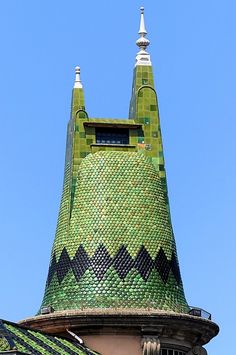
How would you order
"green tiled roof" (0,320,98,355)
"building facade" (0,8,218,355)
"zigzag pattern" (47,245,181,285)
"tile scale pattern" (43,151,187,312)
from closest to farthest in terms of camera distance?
"green tiled roof" (0,320,98,355)
"building facade" (0,8,218,355)
"tile scale pattern" (43,151,187,312)
"zigzag pattern" (47,245,181,285)

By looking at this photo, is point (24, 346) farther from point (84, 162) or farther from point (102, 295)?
point (84, 162)

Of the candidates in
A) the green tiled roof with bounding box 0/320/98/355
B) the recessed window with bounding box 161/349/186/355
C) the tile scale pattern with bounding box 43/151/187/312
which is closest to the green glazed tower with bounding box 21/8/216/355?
the tile scale pattern with bounding box 43/151/187/312

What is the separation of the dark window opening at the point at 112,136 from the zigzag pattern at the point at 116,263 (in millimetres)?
4205

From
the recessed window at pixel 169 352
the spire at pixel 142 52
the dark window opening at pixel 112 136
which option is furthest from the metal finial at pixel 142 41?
the recessed window at pixel 169 352

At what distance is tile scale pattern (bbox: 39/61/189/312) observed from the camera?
3984 cm

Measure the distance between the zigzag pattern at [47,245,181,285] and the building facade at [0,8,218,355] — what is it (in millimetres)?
31

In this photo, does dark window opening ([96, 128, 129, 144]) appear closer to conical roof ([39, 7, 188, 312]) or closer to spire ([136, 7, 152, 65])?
conical roof ([39, 7, 188, 312])

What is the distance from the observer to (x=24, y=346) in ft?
110

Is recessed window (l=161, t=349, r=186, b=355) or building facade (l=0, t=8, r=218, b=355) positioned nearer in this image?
building facade (l=0, t=8, r=218, b=355)

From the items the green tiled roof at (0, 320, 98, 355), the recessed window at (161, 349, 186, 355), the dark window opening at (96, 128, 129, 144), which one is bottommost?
the green tiled roof at (0, 320, 98, 355)

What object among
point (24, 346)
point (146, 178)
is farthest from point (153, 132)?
point (24, 346)

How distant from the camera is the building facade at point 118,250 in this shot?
39.1m

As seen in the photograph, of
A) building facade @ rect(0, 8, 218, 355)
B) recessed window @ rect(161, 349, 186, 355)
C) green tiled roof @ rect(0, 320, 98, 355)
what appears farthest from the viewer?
recessed window @ rect(161, 349, 186, 355)

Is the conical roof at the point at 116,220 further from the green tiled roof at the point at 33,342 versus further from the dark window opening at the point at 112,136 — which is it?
the green tiled roof at the point at 33,342
